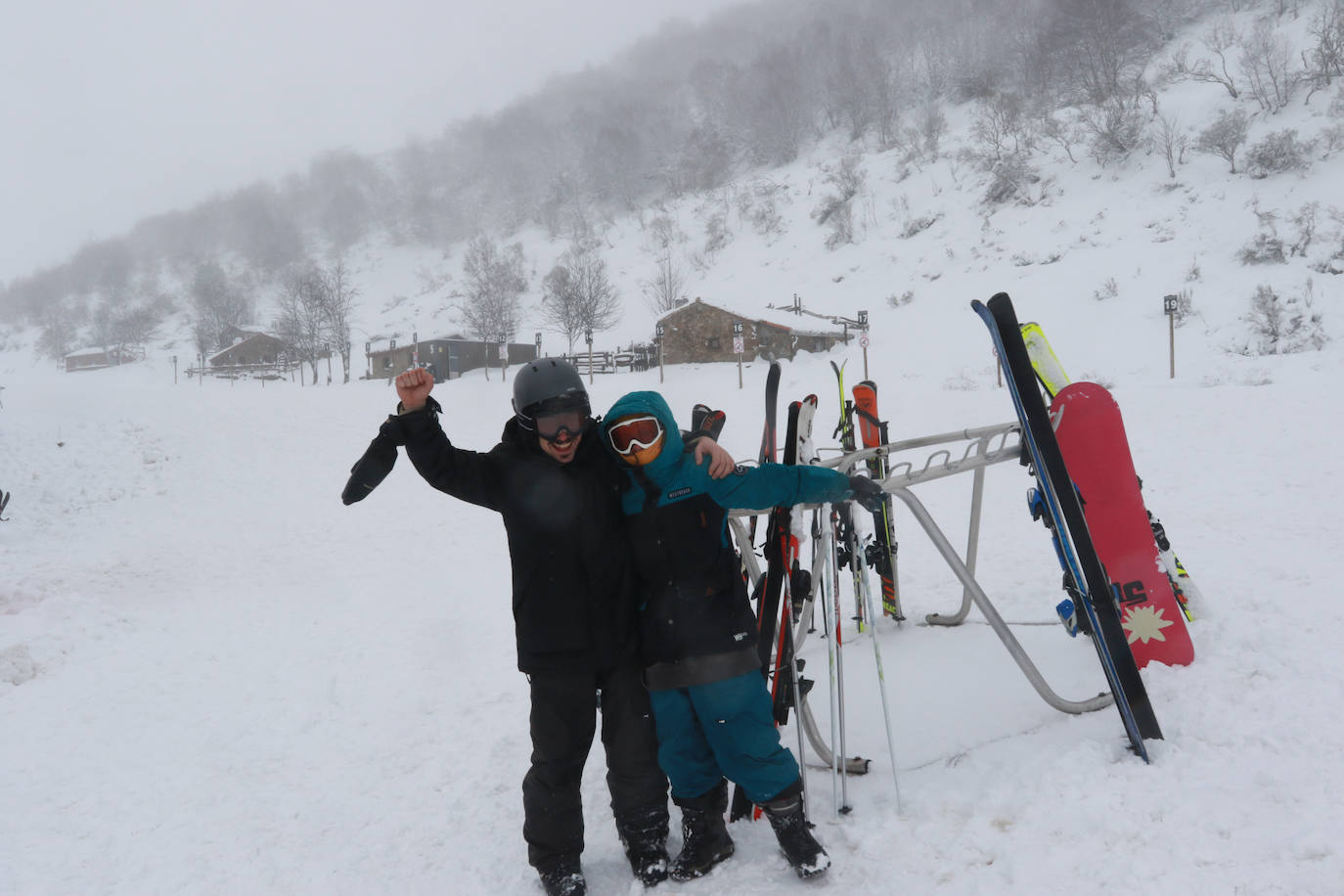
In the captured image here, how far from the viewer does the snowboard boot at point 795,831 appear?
2.59 meters

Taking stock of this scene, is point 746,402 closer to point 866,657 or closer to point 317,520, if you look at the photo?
point 317,520

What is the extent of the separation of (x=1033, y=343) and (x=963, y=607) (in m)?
2.02

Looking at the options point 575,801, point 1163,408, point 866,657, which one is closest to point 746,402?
point 1163,408

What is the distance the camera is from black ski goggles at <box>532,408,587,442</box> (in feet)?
9.44

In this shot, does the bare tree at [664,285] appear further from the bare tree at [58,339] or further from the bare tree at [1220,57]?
the bare tree at [58,339]

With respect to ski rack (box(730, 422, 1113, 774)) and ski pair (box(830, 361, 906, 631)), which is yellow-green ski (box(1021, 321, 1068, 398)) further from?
ski pair (box(830, 361, 906, 631))

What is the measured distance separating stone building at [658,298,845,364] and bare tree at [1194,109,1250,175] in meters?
17.3

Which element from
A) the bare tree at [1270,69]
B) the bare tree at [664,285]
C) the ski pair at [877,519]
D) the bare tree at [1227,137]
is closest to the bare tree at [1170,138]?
the bare tree at [1227,137]

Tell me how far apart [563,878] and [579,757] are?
16.8 inches

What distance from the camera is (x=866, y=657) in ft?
15.4

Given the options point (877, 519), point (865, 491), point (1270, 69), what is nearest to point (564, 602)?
point (865, 491)

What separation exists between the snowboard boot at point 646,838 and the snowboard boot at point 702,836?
61mm

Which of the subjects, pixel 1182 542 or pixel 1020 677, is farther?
pixel 1182 542

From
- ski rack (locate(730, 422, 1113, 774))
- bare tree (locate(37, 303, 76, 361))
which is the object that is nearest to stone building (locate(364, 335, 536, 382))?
ski rack (locate(730, 422, 1113, 774))
